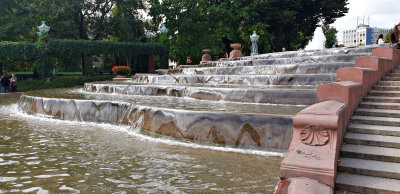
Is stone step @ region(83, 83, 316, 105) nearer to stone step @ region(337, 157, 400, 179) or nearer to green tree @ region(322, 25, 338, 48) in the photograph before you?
stone step @ region(337, 157, 400, 179)

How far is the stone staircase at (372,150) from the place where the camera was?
3.96 meters

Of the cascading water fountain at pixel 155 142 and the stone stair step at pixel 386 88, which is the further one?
the stone stair step at pixel 386 88

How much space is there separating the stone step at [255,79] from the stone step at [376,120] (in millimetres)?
4266

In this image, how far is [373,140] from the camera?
4.93m

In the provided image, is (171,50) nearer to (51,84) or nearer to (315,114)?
(51,84)

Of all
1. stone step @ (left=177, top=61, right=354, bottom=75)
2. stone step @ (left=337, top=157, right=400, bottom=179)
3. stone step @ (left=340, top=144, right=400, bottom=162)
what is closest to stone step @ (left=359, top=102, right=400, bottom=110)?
stone step @ (left=340, top=144, right=400, bottom=162)

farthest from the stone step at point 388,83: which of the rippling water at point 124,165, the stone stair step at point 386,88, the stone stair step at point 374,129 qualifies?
the rippling water at point 124,165

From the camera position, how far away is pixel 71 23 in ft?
109

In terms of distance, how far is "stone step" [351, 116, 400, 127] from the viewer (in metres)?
5.60

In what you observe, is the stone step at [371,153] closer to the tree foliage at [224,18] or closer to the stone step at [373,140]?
the stone step at [373,140]

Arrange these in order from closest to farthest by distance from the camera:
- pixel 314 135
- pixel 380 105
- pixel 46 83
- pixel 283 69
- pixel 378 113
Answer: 1. pixel 314 135
2. pixel 378 113
3. pixel 380 105
4. pixel 283 69
5. pixel 46 83

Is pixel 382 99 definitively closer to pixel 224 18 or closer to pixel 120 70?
pixel 120 70

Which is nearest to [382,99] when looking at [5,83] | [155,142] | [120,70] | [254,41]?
[155,142]

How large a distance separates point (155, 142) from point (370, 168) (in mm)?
4276
